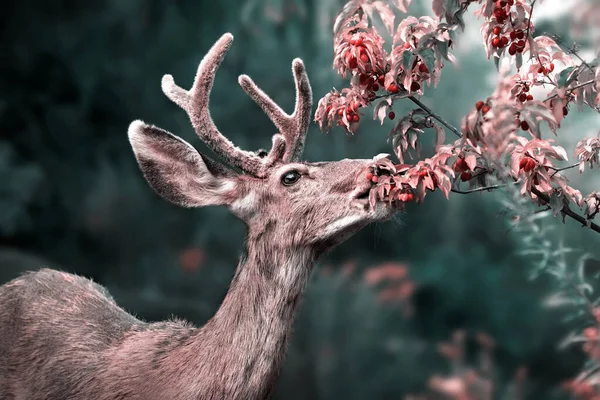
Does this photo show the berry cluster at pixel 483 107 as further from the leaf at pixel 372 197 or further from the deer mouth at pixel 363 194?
the deer mouth at pixel 363 194

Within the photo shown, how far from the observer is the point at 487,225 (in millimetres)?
5457

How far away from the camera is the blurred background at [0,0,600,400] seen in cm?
546

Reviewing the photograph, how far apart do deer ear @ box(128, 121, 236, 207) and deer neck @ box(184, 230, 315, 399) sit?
0.25 m

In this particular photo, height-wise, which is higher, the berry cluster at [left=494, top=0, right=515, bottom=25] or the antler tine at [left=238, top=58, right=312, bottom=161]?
the antler tine at [left=238, top=58, right=312, bottom=161]

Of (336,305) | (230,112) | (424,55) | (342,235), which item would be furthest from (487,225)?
(424,55)

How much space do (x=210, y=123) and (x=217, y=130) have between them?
7cm

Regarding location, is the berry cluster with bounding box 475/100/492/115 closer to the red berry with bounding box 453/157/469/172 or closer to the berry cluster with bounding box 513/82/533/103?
the red berry with bounding box 453/157/469/172

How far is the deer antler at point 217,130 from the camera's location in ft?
9.96

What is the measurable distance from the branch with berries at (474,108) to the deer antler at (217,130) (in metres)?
0.40

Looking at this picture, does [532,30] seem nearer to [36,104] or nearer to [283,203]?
[283,203]

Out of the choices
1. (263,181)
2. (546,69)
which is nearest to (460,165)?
(546,69)

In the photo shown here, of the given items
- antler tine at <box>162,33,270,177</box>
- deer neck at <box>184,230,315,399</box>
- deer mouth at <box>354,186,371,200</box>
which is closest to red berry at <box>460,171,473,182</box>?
deer mouth at <box>354,186,371,200</box>

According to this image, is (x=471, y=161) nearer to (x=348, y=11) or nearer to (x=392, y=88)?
(x=392, y=88)

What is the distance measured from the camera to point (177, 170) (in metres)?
2.97
